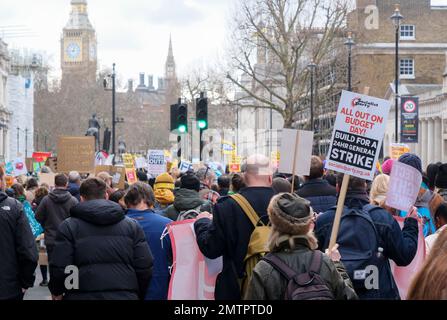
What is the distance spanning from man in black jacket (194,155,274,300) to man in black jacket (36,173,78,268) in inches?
249

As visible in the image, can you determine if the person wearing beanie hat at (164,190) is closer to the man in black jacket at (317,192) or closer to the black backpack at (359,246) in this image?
the man in black jacket at (317,192)

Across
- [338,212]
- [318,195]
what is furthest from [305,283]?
[318,195]

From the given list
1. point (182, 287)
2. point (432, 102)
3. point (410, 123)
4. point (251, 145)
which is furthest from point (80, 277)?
point (251, 145)

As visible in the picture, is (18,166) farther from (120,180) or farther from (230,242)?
(230,242)

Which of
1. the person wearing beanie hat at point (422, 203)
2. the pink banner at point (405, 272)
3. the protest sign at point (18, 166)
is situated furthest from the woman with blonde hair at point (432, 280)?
the protest sign at point (18, 166)

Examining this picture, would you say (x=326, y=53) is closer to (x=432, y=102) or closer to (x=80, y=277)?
(x=432, y=102)

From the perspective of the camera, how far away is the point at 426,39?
269 ft

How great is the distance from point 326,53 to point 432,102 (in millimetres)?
11332

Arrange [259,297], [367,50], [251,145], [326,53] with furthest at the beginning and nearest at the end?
[251,145]
[367,50]
[326,53]
[259,297]

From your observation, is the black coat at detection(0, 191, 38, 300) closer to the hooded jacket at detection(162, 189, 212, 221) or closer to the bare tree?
the hooded jacket at detection(162, 189, 212, 221)

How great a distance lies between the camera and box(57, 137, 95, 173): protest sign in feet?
66.0

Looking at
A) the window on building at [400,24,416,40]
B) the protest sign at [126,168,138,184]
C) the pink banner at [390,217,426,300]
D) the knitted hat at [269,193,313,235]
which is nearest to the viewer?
the knitted hat at [269,193,313,235]

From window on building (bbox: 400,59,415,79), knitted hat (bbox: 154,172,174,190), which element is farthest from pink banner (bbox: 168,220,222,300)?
window on building (bbox: 400,59,415,79)

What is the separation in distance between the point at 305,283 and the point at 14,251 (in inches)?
129
